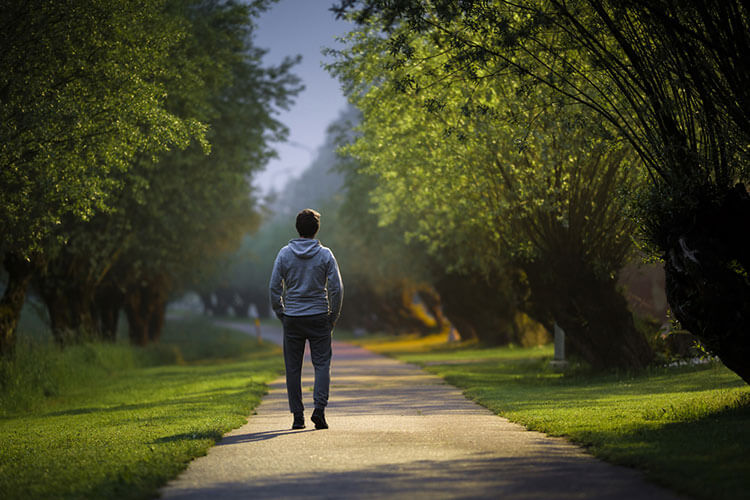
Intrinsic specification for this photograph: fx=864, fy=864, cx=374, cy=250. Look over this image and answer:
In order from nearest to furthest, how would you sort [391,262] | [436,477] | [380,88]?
[436,477] → [380,88] → [391,262]

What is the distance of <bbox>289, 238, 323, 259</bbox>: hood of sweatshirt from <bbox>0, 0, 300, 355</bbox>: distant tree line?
5031 millimetres

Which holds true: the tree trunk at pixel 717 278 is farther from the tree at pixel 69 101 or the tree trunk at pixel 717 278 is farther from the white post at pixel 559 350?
the white post at pixel 559 350

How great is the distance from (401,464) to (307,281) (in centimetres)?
293

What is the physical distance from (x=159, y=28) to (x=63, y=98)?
277 centimetres

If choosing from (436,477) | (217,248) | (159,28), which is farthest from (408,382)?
(217,248)

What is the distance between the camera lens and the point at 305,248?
930 cm

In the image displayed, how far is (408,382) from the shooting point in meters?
16.9

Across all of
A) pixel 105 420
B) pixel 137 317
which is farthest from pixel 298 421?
pixel 137 317

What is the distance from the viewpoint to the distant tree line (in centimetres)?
1250

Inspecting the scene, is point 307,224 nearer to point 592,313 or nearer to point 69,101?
point 69,101

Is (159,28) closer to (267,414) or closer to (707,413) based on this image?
(267,414)

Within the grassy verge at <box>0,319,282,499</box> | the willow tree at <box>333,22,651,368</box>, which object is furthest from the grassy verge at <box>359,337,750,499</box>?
→ the grassy verge at <box>0,319,282,499</box>

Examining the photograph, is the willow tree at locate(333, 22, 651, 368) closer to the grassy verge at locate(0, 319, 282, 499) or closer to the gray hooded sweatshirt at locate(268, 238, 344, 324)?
the grassy verge at locate(0, 319, 282, 499)

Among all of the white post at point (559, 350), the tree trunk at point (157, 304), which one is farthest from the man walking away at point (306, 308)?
the tree trunk at point (157, 304)
